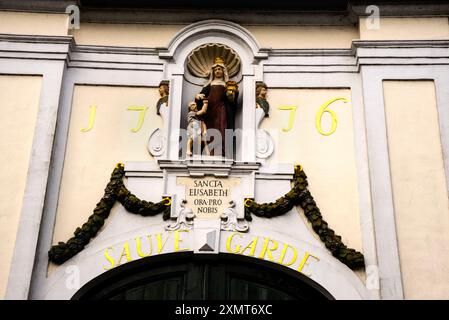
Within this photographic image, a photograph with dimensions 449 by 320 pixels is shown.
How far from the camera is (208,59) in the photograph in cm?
1063

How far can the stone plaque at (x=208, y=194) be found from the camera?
921 cm

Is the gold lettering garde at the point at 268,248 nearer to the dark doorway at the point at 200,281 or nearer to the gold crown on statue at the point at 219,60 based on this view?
the dark doorway at the point at 200,281

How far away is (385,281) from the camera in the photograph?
28.1ft

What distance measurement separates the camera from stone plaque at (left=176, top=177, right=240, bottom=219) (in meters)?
9.21

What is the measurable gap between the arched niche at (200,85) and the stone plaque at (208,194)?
434 millimetres

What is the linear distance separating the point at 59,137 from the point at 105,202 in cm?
122

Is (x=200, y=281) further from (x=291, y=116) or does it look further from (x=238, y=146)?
(x=291, y=116)

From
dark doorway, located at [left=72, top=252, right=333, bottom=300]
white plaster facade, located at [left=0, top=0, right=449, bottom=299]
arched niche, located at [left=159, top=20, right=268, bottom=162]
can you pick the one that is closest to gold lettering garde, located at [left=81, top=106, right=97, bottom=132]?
white plaster facade, located at [left=0, top=0, right=449, bottom=299]

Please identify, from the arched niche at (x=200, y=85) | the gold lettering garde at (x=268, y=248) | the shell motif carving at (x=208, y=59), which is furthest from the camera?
the shell motif carving at (x=208, y=59)

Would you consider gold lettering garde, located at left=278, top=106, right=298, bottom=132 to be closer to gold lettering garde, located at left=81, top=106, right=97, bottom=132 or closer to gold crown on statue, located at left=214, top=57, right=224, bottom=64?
gold crown on statue, located at left=214, top=57, right=224, bottom=64

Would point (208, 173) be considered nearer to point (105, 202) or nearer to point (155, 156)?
point (155, 156)

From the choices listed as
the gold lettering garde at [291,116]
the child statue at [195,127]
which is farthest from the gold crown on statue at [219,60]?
the gold lettering garde at [291,116]

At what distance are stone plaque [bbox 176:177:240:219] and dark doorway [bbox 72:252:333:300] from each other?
1.94ft

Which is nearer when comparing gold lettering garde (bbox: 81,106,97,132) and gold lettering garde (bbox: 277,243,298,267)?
gold lettering garde (bbox: 277,243,298,267)
